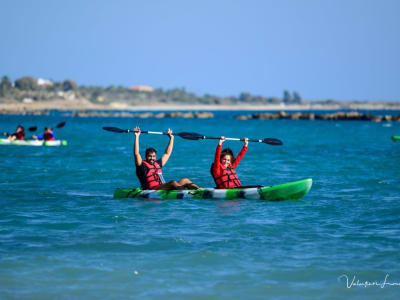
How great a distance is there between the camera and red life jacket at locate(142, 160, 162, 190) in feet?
53.8

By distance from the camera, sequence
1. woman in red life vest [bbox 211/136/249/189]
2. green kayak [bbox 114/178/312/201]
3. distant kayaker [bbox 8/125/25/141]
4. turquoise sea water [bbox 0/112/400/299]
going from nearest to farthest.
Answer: turquoise sea water [bbox 0/112/400/299], woman in red life vest [bbox 211/136/249/189], green kayak [bbox 114/178/312/201], distant kayaker [bbox 8/125/25/141]

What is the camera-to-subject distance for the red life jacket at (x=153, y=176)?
16391 mm

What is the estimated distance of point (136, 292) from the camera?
8.98m

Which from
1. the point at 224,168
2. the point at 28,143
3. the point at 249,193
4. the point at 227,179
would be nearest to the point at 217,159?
the point at 224,168

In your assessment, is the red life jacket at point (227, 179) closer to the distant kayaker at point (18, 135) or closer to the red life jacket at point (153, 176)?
the red life jacket at point (153, 176)

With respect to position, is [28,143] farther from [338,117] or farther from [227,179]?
[338,117]

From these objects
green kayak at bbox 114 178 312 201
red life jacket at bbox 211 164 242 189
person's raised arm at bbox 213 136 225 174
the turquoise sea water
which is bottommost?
the turquoise sea water

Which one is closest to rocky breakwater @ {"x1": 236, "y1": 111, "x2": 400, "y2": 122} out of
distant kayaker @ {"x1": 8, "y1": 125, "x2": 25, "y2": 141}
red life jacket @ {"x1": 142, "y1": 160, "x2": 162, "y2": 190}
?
distant kayaker @ {"x1": 8, "y1": 125, "x2": 25, "y2": 141}

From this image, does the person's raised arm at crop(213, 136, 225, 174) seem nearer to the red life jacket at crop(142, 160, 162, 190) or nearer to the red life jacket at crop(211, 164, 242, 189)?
the red life jacket at crop(211, 164, 242, 189)

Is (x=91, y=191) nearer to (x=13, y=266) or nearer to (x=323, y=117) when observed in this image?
(x=13, y=266)

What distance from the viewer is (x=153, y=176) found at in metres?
16.6

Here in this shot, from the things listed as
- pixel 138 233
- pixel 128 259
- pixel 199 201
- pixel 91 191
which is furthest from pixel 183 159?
pixel 128 259

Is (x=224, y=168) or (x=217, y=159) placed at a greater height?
(x=217, y=159)

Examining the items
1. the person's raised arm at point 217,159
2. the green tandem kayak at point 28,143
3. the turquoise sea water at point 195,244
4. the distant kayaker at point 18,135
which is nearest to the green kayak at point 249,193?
the turquoise sea water at point 195,244
